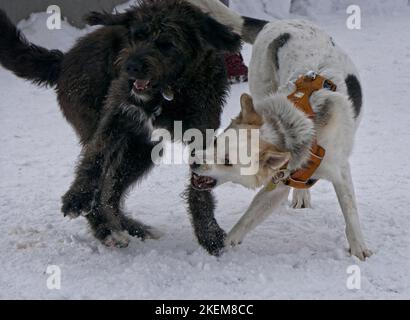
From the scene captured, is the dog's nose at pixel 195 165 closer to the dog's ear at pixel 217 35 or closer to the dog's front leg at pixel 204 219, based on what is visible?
the dog's front leg at pixel 204 219

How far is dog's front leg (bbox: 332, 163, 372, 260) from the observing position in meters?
3.99

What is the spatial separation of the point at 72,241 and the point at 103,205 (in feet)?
1.06

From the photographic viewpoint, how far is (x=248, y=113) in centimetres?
382

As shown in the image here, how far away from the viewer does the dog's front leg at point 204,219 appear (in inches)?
161

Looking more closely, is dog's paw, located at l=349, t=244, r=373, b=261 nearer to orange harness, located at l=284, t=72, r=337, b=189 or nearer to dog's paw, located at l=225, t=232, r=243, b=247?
orange harness, located at l=284, t=72, r=337, b=189

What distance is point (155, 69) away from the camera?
3791 mm

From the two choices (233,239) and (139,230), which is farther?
(139,230)

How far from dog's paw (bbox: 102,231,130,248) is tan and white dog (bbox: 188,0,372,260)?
0.65 meters

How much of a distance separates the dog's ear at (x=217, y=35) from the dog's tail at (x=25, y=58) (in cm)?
106

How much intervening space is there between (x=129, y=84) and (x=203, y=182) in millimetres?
774

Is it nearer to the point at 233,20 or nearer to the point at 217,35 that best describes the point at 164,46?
the point at 217,35

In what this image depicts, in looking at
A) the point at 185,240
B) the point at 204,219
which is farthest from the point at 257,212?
the point at 185,240

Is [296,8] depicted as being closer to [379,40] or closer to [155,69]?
[379,40]

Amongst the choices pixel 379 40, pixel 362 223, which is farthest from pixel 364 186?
pixel 379 40
